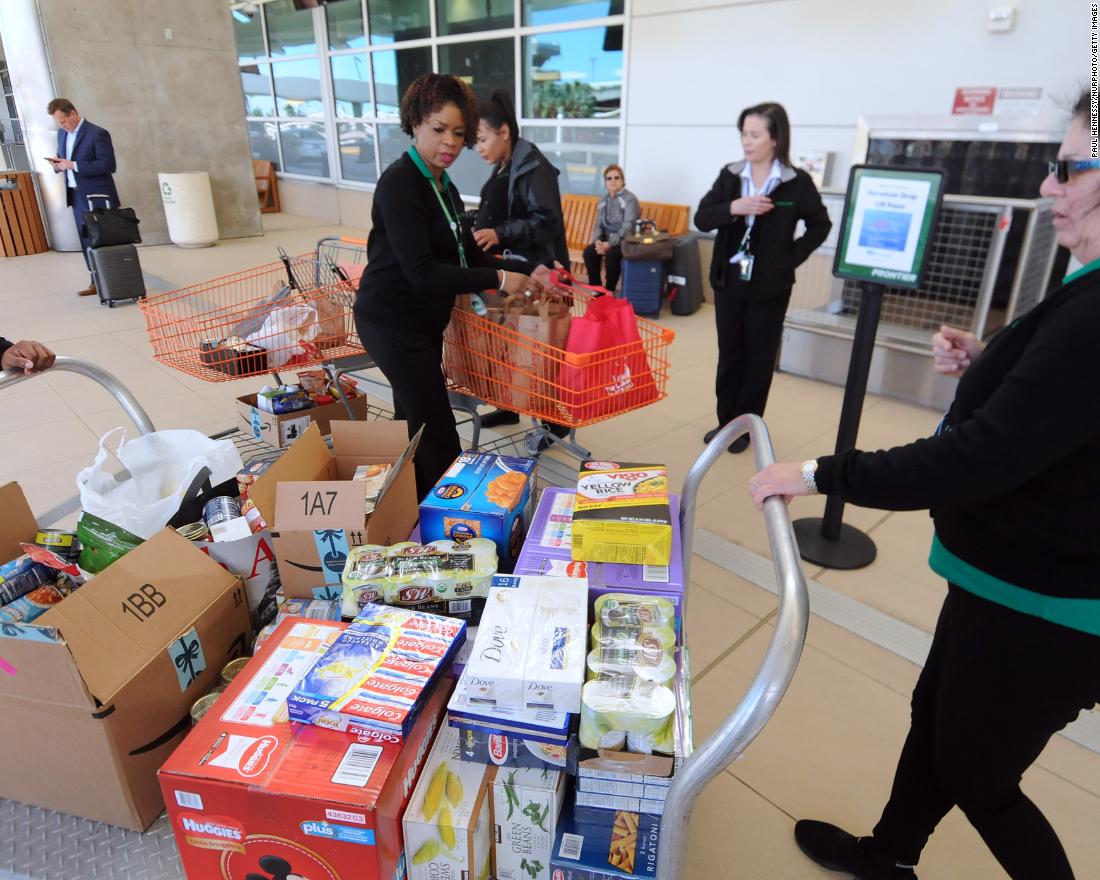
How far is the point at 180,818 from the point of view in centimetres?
134

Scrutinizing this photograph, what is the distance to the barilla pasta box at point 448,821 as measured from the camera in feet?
4.25

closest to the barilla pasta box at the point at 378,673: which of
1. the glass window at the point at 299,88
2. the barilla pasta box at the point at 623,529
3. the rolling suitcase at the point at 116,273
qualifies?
the barilla pasta box at the point at 623,529

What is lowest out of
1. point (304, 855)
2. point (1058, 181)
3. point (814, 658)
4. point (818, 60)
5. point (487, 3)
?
point (814, 658)

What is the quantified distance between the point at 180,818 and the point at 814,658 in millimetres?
2039

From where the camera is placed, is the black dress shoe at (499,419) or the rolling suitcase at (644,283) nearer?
the black dress shoe at (499,419)

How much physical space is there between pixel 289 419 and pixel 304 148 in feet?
42.8

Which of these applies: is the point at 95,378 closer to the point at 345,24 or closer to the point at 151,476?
the point at 151,476

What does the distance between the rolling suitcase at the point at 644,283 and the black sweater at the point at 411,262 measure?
14.6ft

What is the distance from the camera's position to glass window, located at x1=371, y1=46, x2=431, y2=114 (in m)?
11.2

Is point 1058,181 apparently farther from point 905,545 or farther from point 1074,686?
point 905,545

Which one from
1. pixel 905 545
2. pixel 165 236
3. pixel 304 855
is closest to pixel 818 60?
pixel 905 545

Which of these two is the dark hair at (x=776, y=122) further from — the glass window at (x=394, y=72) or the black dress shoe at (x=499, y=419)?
the glass window at (x=394, y=72)

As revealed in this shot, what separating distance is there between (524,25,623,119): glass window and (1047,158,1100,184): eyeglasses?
25.5 feet

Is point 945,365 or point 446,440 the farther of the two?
point 446,440
